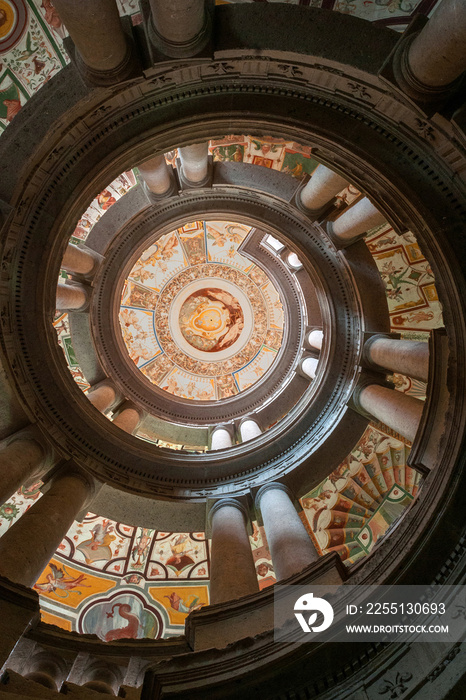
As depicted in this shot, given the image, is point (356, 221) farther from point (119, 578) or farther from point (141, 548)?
point (119, 578)

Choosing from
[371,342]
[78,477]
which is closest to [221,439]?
[78,477]

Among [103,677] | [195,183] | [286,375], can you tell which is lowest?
[103,677]

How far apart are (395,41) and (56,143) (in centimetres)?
448

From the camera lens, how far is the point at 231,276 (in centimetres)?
2062

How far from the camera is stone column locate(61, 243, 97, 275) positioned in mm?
10113

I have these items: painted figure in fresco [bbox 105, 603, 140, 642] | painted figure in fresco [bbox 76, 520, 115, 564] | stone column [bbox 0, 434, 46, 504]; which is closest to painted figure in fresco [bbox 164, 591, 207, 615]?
painted figure in fresco [bbox 105, 603, 140, 642]

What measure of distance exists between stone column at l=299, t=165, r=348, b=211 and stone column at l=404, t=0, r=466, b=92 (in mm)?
4494

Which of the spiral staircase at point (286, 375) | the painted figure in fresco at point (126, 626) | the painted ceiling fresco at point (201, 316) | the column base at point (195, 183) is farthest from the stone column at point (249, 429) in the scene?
the column base at point (195, 183)

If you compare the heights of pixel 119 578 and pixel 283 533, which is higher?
pixel 283 533

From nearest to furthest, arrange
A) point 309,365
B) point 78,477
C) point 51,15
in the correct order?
point 51,15 → point 78,477 → point 309,365

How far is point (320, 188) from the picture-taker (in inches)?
374

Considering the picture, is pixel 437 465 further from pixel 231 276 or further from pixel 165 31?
pixel 231 276

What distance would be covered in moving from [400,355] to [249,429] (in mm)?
6386

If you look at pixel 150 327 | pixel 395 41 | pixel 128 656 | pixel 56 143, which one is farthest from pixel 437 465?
pixel 150 327
